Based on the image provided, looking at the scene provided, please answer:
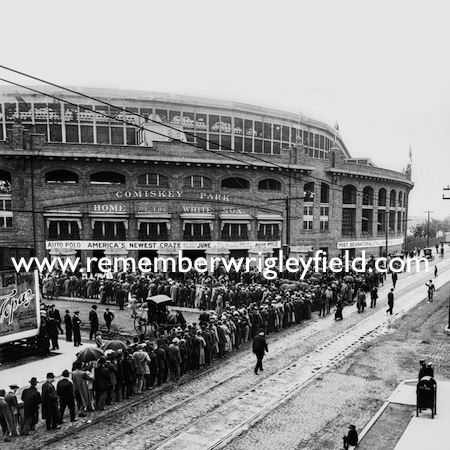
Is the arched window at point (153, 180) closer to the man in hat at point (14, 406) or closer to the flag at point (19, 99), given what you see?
the flag at point (19, 99)

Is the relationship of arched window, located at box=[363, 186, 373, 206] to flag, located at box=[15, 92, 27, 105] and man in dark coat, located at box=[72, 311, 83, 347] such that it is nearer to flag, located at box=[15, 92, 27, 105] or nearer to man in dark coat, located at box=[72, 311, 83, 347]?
flag, located at box=[15, 92, 27, 105]

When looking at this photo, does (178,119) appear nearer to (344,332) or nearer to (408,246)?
(344,332)

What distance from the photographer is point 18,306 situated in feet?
56.0

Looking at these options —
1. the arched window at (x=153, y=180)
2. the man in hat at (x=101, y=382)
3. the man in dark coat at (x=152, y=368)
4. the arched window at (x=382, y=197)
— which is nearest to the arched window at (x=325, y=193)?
the arched window at (x=382, y=197)

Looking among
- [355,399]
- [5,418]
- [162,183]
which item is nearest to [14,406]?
[5,418]

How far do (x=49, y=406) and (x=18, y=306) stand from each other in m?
6.63

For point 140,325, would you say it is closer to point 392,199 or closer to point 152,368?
point 152,368

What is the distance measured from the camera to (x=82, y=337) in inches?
800

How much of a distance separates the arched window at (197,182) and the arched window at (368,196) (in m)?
21.7

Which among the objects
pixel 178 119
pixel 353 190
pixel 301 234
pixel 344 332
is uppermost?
pixel 178 119

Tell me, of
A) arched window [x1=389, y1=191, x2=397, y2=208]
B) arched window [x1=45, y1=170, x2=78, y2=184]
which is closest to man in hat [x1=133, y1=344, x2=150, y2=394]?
arched window [x1=45, y1=170, x2=78, y2=184]

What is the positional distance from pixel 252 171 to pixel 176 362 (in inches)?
1150

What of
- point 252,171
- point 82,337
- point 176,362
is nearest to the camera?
point 176,362

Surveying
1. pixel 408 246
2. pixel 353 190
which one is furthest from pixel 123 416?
pixel 408 246
